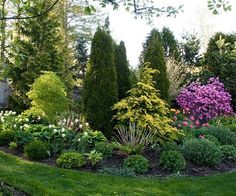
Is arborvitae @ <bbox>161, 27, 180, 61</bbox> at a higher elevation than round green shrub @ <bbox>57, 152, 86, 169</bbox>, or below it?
higher

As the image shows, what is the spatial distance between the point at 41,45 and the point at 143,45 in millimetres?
6169

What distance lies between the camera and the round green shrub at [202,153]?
675 centimetres

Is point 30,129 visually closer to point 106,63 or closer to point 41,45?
point 106,63

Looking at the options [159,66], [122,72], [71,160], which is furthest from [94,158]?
[159,66]

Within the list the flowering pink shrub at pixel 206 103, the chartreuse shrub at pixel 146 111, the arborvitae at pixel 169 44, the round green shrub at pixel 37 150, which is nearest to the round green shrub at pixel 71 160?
the round green shrub at pixel 37 150

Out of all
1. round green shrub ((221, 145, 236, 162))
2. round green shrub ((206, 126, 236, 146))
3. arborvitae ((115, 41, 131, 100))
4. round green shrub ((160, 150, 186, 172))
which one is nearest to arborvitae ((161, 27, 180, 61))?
arborvitae ((115, 41, 131, 100))

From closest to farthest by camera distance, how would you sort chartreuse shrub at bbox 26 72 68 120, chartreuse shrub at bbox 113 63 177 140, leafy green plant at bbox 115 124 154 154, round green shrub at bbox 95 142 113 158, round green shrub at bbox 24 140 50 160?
round green shrub at bbox 24 140 50 160, round green shrub at bbox 95 142 113 158, leafy green plant at bbox 115 124 154 154, chartreuse shrub at bbox 113 63 177 140, chartreuse shrub at bbox 26 72 68 120

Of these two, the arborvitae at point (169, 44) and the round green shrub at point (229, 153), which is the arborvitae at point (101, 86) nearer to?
the round green shrub at point (229, 153)

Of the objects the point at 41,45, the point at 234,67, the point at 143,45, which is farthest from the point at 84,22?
the point at 234,67

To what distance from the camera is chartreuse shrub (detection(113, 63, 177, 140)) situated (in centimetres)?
740

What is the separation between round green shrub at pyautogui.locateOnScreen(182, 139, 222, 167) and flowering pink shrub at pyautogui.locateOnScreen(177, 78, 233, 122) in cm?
486

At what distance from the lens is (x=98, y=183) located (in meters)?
5.48

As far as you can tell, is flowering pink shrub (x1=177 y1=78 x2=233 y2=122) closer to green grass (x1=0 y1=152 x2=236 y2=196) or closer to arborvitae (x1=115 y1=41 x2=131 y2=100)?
arborvitae (x1=115 y1=41 x2=131 y2=100)

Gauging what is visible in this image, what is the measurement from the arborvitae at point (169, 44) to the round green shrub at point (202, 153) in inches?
376
